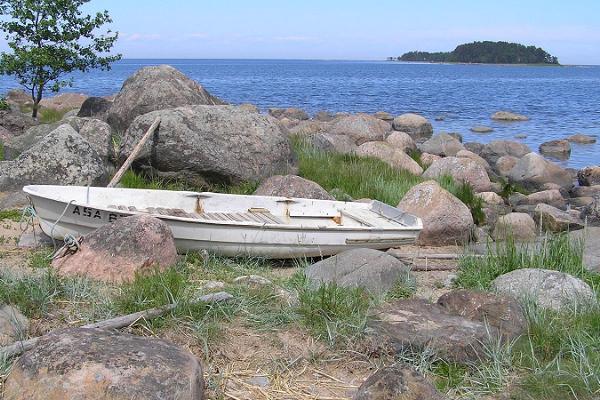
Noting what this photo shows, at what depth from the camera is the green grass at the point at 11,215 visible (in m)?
9.44

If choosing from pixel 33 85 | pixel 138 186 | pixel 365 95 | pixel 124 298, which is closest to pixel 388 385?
pixel 124 298

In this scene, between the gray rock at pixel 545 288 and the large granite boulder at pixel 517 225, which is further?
the large granite boulder at pixel 517 225

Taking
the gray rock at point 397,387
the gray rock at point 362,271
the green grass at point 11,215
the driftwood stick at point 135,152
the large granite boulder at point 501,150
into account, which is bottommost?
the large granite boulder at point 501,150

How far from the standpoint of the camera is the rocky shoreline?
4320 mm

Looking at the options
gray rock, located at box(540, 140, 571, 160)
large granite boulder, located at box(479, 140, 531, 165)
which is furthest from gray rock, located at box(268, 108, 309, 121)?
large granite boulder, located at box(479, 140, 531, 165)

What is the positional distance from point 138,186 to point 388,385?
7315 millimetres

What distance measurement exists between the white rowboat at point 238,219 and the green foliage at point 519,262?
46.1 inches

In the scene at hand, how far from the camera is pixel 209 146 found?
11.3m

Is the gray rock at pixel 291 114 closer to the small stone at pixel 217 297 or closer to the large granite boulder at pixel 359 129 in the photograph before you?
the large granite boulder at pixel 359 129

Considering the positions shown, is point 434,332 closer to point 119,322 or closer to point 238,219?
point 119,322

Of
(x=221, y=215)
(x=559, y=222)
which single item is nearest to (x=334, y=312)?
(x=221, y=215)

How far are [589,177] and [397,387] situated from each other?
1595cm

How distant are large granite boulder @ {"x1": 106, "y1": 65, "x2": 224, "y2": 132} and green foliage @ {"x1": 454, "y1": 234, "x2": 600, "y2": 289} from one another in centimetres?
746

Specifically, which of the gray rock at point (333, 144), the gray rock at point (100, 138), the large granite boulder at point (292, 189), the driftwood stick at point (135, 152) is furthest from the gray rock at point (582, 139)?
the driftwood stick at point (135, 152)
